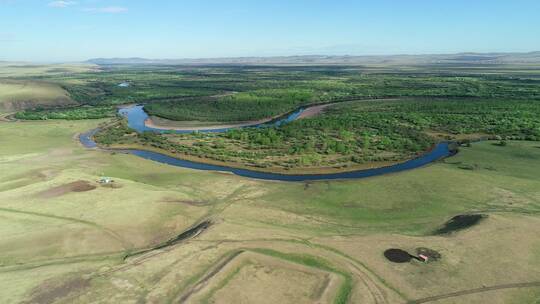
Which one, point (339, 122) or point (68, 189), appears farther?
point (339, 122)

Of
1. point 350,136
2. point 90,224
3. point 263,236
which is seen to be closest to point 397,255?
point 263,236

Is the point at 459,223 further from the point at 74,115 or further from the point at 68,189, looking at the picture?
the point at 74,115

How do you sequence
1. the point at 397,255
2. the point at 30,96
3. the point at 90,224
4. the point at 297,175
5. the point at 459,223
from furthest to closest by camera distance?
1. the point at 30,96
2. the point at 297,175
3. the point at 459,223
4. the point at 90,224
5. the point at 397,255

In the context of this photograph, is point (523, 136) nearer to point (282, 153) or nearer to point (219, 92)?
point (282, 153)

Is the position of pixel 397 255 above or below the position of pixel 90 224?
below

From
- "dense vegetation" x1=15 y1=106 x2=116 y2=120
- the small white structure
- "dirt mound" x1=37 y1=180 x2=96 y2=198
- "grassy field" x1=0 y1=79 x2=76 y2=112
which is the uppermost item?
"grassy field" x1=0 y1=79 x2=76 y2=112

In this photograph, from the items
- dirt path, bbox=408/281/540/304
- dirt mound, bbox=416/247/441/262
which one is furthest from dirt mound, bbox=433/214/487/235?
dirt path, bbox=408/281/540/304

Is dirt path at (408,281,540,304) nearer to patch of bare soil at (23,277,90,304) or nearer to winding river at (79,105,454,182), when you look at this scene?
patch of bare soil at (23,277,90,304)
